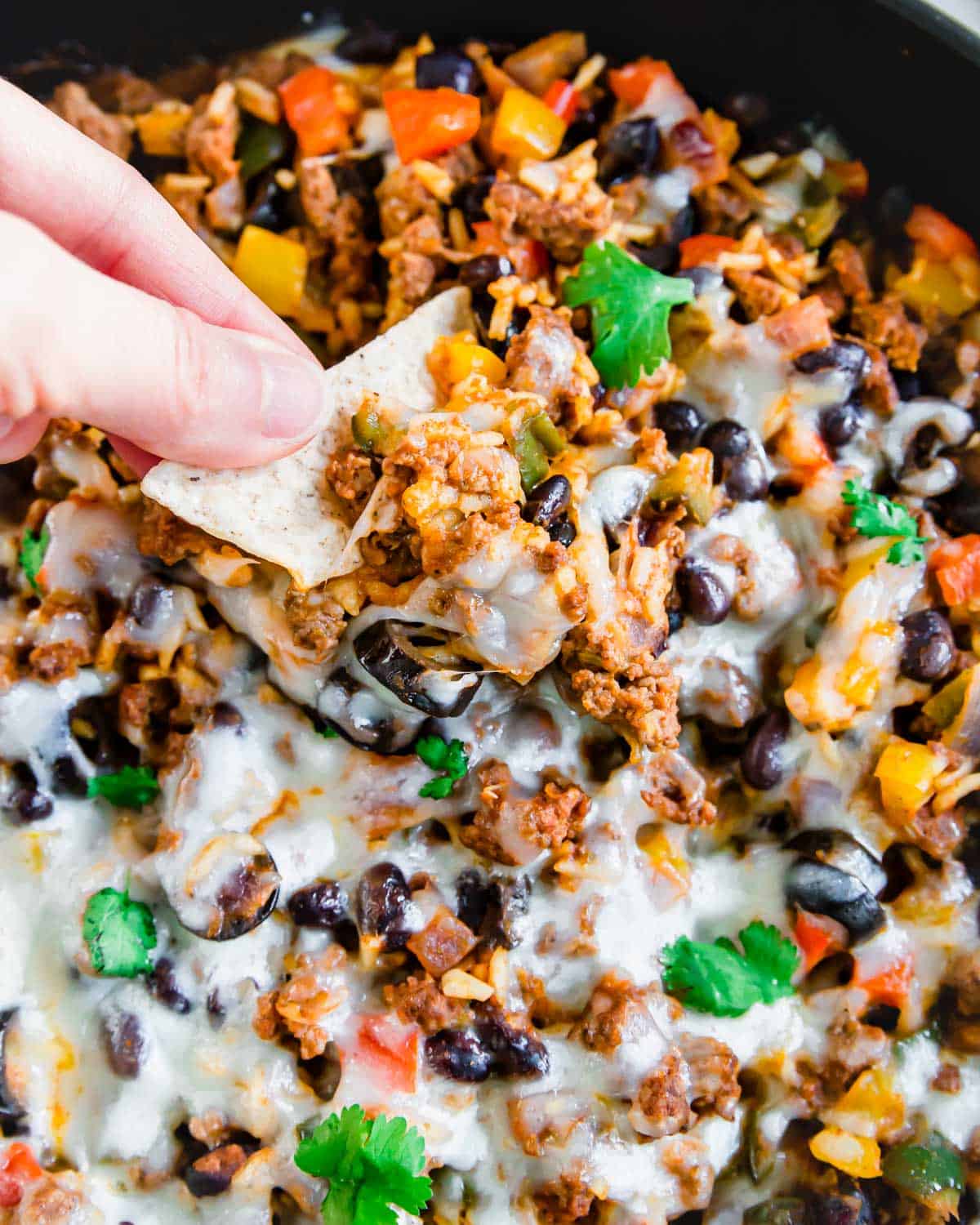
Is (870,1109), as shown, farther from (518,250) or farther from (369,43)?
(369,43)

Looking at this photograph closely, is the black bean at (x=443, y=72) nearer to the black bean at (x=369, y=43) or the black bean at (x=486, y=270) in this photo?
the black bean at (x=369, y=43)

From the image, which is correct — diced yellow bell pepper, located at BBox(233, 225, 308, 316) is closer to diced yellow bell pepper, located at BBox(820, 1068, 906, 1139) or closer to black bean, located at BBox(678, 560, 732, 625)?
black bean, located at BBox(678, 560, 732, 625)

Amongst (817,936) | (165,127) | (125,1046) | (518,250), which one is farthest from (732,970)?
(165,127)

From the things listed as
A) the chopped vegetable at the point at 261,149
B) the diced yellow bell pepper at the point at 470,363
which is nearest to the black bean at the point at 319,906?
the diced yellow bell pepper at the point at 470,363

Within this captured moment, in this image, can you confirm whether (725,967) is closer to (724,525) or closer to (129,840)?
Result: (724,525)

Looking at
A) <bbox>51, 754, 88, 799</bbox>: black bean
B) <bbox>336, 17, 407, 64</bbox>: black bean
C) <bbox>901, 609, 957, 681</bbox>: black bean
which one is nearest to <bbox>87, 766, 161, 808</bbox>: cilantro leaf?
<bbox>51, 754, 88, 799</bbox>: black bean

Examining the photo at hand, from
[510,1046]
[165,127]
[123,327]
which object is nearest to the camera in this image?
[123,327]

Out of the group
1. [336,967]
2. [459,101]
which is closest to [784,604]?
[336,967]
